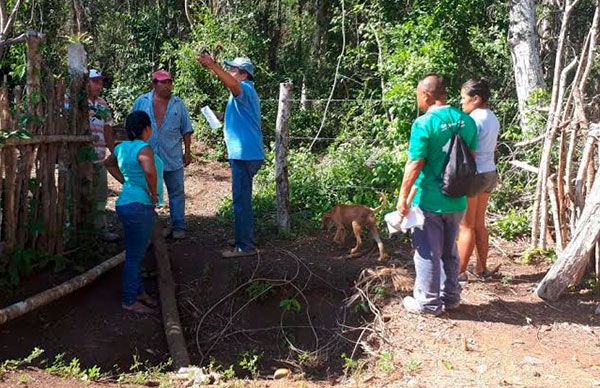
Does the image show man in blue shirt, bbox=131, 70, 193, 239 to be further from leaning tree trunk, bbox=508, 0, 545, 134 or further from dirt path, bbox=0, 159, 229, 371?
leaning tree trunk, bbox=508, 0, 545, 134

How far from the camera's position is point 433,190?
14.9 ft

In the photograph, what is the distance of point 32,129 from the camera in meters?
5.28

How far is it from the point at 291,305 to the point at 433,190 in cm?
190

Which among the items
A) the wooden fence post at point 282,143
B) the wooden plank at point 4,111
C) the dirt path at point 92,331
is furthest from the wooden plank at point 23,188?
the wooden fence post at point 282,143

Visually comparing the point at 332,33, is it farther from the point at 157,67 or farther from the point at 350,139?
the point at 350,139

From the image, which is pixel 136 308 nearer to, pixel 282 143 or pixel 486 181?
pixel 282 143

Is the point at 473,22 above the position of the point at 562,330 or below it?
above

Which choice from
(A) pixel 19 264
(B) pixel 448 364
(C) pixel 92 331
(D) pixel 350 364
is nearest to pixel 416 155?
(B) pixel 448 364

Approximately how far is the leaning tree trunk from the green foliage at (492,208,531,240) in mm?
2582

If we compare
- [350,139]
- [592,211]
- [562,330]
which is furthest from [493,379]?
[350,139]

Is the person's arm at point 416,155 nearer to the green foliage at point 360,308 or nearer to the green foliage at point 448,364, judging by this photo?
the green foliage at point 448,364

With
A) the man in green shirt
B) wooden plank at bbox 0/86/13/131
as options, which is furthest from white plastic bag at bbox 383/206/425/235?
wooden plank at bbox 0/86/13/131

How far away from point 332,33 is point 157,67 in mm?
4071

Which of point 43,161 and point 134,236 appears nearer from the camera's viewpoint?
point 134,236
